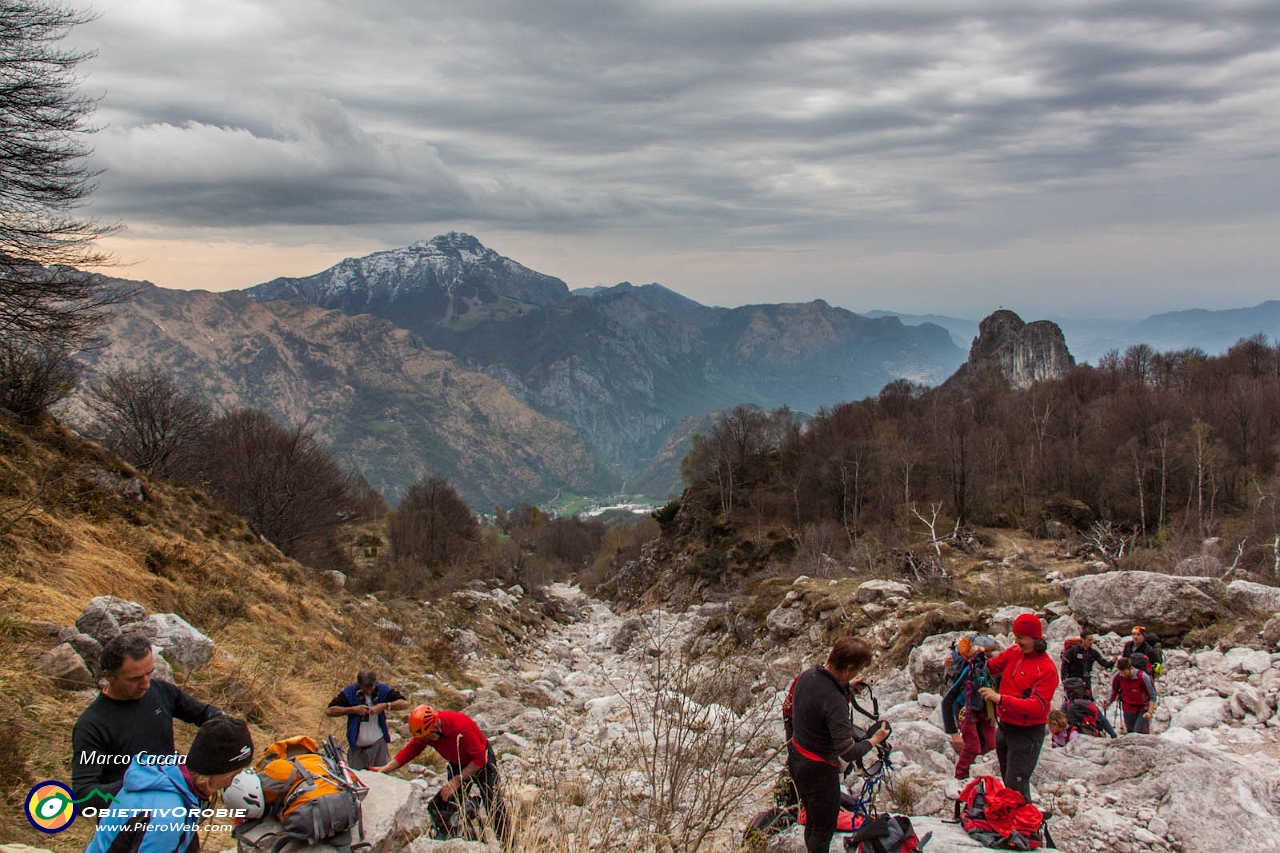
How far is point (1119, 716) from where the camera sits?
394 inches

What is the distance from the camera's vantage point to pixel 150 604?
436 inches

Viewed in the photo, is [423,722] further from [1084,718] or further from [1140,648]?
[1140,648]

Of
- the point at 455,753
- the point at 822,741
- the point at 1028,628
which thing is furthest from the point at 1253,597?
the point at 455,753

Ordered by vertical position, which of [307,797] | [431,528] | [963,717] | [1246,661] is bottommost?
[431,528]

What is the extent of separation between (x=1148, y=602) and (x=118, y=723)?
46.3ft

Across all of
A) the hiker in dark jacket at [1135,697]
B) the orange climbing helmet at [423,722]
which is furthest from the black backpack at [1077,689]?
the orange climbing helmet at [423,722]

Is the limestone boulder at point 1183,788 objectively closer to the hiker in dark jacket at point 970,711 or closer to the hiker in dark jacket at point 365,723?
the hiker in dark jacket at point 970,711

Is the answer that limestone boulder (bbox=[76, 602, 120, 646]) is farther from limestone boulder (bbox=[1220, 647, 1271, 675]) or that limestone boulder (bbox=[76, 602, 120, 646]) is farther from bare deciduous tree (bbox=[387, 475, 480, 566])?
bare deciduous tree (bbox=[387, 475, 480, 566])

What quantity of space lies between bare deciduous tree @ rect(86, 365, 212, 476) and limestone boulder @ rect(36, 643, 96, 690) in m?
21.1

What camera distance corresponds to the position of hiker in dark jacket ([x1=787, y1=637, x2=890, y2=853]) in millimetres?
5242

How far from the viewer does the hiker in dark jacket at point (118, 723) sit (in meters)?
4.09

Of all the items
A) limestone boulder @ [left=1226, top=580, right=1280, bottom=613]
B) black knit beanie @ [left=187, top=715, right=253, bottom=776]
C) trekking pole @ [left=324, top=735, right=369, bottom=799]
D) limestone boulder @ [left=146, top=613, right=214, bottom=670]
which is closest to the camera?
black knit beanie @ [left=187, top=715, right=253, bottom=776]

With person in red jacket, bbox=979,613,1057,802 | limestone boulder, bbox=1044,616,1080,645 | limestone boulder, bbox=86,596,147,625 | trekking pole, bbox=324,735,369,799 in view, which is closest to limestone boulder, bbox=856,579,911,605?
limestone boulder, bbox=1044,616,1080,645

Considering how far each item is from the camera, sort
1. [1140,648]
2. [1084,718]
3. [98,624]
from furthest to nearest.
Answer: [1140,648] < [1084,718] < [98,624]
